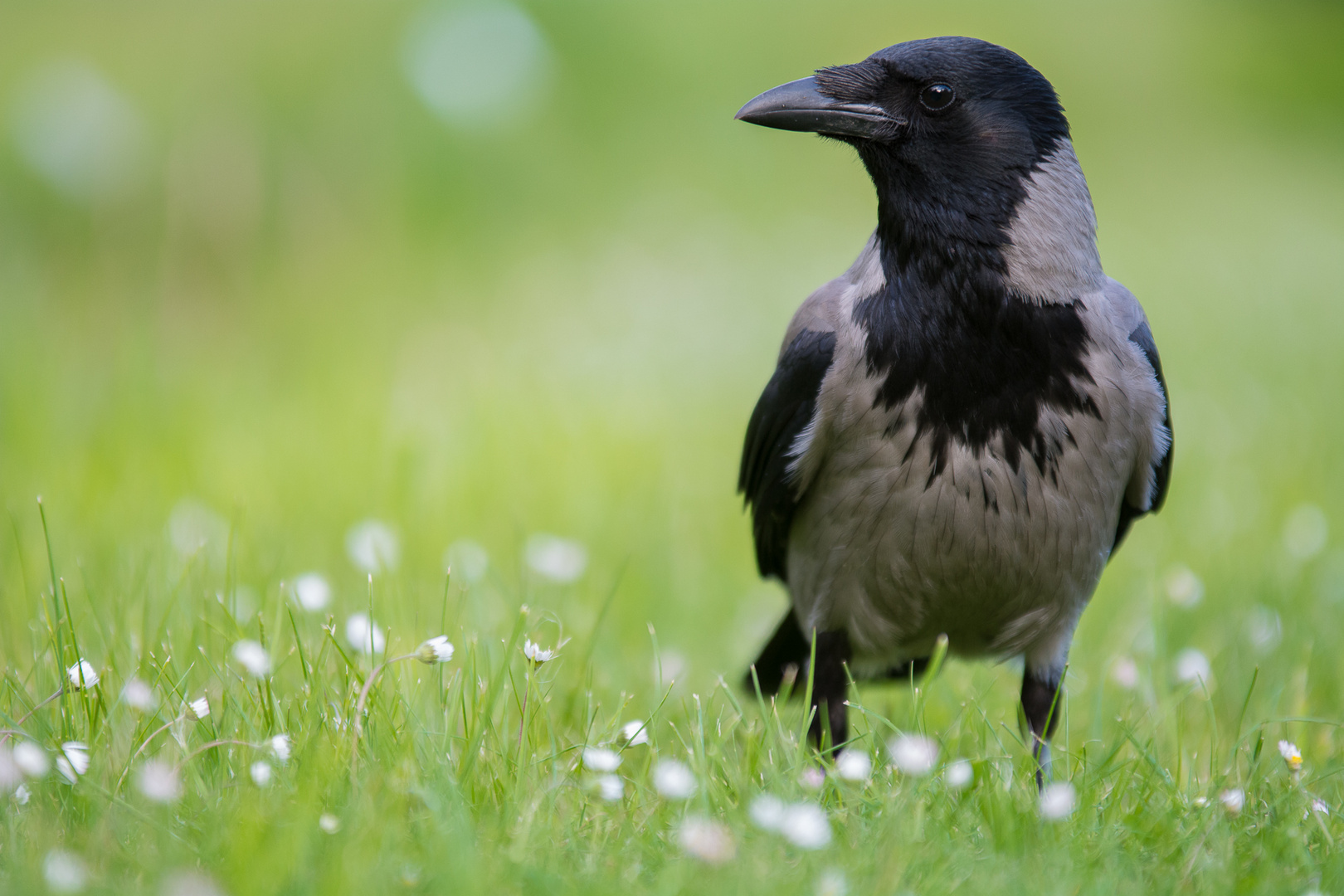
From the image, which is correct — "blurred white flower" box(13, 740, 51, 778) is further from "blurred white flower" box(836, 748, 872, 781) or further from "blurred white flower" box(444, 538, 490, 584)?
"blurred white flower" box(444, 538, 490, 584)

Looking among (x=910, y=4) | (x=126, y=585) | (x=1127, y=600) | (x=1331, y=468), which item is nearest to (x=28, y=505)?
(x=126, y=585)

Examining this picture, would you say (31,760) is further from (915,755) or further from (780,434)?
(780,434)

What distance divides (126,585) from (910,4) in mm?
13451

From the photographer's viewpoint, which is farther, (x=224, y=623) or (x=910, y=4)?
(x=910, y=4)

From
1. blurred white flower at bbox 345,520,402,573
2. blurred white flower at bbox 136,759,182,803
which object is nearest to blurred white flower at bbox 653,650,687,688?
blurred white flower at bbox 345,520,402,573

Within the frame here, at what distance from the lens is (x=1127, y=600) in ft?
14.8

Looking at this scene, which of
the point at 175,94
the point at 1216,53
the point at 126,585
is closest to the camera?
the point at 126,585

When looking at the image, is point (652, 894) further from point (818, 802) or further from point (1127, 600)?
point (1127, 600)

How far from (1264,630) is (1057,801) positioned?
7.20ft

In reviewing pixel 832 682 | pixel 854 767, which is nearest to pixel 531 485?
pixel 832 682

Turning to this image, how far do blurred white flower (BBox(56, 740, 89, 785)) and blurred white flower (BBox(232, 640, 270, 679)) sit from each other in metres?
0.39

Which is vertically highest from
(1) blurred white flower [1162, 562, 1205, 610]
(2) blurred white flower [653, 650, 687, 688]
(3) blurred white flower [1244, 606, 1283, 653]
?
(1) blurred white flower [1162, 562, 1205, 610]

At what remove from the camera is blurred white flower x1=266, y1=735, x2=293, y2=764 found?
2273 mm

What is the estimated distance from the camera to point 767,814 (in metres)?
2.03
